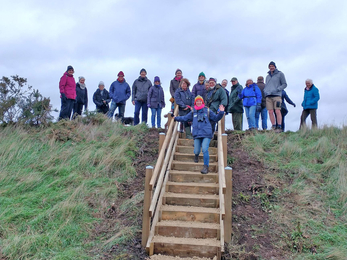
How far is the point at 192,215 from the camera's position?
5.79m

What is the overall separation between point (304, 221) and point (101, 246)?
152 inches

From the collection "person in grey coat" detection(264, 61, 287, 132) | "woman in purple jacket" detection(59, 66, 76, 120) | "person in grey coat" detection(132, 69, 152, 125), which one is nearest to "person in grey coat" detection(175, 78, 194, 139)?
"person in grey coat" detection(132, 69, 152, 125)

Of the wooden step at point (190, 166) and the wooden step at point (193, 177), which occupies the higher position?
the wooden step at point (190, 166)

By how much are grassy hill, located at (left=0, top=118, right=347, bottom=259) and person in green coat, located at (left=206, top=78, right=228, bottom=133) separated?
1.42 metres

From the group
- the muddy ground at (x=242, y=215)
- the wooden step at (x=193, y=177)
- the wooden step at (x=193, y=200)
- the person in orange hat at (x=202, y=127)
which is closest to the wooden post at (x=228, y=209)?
the muddy ground at (x=242, y=215)

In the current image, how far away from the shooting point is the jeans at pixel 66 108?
33.8 ft

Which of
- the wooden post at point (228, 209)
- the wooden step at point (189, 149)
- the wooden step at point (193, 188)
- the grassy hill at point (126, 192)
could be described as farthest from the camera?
the wooden step at point (189, 149)

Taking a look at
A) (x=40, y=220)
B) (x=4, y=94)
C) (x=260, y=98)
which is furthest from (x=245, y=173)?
(x=4, y=94)

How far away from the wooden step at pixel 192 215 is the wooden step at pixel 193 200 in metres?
0.23

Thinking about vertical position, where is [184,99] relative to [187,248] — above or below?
above

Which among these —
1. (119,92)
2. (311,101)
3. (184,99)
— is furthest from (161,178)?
(311,101)

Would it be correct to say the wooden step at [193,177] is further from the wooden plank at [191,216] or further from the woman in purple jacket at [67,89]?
the woman in purple jacket at [67,89]

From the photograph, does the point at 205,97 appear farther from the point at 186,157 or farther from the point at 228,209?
the point at 228,209

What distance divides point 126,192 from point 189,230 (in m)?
2.14
